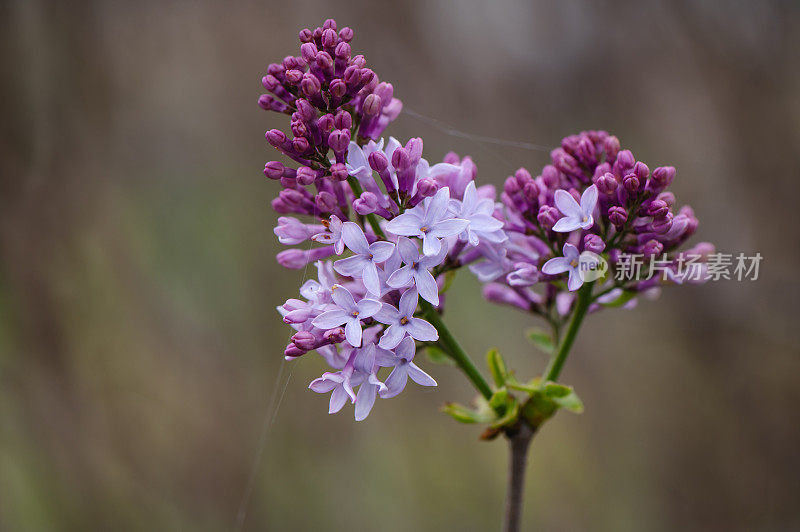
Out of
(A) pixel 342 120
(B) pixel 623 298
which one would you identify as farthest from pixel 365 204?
(B) pixel 623 298

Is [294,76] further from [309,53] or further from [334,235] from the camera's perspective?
[334,235]

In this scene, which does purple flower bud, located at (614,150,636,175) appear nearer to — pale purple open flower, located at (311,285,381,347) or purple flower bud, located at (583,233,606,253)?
purple flower bud, located at (583,233,606,253)

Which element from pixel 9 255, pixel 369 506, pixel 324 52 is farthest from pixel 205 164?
pixel 324 52

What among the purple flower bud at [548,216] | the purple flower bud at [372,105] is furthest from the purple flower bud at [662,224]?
the purple flower bud at [372,105]

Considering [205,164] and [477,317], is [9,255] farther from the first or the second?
[477,317]

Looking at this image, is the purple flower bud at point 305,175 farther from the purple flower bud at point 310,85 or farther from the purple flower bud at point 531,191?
the purple flower bud at point 531,191

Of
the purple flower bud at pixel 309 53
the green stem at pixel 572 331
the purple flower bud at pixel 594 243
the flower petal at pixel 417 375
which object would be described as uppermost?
the purple flower bud at pixel 309 53
